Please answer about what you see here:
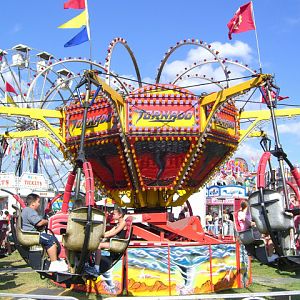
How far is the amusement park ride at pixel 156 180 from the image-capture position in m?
6.11

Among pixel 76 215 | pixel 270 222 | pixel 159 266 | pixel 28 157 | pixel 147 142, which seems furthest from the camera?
pixel 28 157

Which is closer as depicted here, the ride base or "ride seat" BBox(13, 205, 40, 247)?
"ride seat" BBox(13, 205, 40, 247)

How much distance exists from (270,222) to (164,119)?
381cm

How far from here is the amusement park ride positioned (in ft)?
20.1

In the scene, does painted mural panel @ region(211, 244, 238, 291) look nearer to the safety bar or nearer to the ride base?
the ride base

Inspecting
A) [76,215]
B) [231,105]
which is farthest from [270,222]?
[231,105]

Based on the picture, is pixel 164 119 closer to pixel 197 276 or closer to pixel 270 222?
pixel 197 276

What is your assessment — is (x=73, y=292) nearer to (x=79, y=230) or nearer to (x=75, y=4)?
(x=79, y=230)

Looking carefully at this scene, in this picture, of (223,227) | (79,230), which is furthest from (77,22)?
(223,227)

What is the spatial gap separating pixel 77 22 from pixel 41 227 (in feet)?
13.3

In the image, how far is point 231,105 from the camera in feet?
34.1

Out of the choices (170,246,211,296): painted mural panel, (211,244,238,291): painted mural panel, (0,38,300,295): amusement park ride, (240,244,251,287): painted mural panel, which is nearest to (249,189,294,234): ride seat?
(0,38,300,295): amusement park ride

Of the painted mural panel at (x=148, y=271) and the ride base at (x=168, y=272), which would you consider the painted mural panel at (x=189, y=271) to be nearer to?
the ride base at (x=168, y=272)

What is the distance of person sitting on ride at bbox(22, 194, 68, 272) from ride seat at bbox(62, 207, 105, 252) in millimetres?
640
